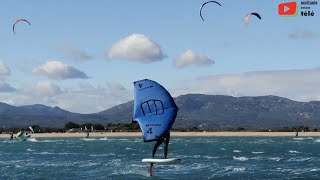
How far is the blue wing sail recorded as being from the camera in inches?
1169

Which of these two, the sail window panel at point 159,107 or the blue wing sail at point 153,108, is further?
the sail window panel at point 159,107

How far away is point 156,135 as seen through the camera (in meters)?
30.1

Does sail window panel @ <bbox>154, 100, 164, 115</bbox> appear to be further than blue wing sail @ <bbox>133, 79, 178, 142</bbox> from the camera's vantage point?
Yes

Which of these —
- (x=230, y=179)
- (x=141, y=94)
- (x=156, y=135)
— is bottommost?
(x=230, y=179)

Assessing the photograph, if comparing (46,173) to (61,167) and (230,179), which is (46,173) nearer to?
(61,167)

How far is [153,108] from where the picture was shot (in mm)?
30125

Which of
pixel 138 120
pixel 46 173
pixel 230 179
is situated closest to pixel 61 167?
pixel 46 173

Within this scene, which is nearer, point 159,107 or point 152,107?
point 159,107

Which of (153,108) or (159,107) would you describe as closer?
(159,107)

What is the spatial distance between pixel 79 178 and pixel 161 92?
43.7ft

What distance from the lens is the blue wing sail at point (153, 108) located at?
97.4 feet

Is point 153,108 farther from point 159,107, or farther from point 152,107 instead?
point 159,107

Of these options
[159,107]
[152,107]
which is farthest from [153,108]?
[159,107]

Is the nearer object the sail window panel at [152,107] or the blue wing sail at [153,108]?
the blue wing sail at [153,108]
